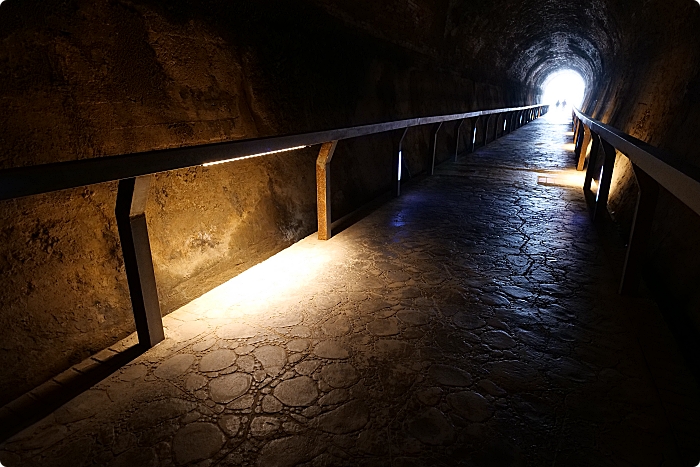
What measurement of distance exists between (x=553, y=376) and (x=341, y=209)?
4.62m

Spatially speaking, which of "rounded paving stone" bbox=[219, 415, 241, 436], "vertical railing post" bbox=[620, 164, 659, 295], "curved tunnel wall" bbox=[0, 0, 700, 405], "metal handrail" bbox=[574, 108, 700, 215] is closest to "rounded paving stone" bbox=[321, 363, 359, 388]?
"rounded paving stone" bbox=[219, 415, 241, 436]

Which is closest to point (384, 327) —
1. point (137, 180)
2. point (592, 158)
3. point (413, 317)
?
point (413, 317)

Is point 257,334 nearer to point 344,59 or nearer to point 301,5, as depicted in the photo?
point 301,5

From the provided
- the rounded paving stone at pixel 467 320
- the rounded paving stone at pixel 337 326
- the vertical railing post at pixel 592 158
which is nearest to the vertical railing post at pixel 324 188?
the rounded paving stone at pixel 337 326

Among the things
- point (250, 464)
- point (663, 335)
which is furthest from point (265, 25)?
point (663, 335)

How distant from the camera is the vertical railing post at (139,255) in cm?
294

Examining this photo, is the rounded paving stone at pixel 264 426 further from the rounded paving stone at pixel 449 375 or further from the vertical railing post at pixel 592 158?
the vertical railing post at pixel 592 158

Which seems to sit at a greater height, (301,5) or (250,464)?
→ (301,5)

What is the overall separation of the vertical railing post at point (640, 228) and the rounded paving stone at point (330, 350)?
2.92 metres

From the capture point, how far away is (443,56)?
1202 centimetres

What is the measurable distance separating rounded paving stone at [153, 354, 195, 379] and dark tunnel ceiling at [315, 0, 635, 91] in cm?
544

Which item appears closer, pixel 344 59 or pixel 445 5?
pixel 344 59

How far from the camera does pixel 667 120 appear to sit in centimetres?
563

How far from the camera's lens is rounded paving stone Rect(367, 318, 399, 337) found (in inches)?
138
